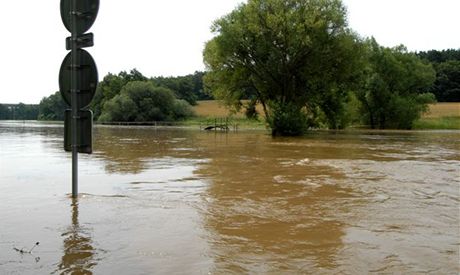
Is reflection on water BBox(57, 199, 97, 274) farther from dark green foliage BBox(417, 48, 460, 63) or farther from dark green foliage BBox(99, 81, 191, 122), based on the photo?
dark green foliage BBox(417, 48, 460, 63)

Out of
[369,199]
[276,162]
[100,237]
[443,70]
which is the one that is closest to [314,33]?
[276,162]

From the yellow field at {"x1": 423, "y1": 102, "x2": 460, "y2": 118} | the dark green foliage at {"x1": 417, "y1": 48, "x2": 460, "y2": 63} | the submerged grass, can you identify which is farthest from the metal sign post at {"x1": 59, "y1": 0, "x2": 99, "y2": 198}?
the dark green foliage at {"x1": 417, "y1": 48, "x2": 460, "y2": 63}

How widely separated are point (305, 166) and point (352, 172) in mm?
1717

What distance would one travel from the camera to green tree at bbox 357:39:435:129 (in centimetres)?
6103

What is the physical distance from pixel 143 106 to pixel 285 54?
60.9 metres

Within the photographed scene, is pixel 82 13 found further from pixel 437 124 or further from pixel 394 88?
pixel 437 124

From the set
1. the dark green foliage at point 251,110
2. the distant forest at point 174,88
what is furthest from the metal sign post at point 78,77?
the distant forest at point 174,88

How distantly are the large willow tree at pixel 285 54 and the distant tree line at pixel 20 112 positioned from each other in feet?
501

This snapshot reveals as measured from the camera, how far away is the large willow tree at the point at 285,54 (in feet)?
123

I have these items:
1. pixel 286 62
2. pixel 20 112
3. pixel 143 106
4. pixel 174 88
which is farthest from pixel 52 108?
pixel 286 62

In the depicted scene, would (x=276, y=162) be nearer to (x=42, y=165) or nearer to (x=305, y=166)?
(x=305, y=166)

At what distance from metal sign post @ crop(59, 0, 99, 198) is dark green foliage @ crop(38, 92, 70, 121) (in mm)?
142796

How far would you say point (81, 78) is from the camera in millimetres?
7543

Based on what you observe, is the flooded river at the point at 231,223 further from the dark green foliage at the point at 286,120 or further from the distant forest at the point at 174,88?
the distant forest at the point at 174,88
